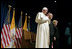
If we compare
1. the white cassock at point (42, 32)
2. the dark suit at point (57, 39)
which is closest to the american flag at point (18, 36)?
the dark suit at point (57, 39)

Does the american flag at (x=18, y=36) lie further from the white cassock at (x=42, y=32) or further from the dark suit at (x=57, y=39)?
the white cassock at (x=42, y=32)

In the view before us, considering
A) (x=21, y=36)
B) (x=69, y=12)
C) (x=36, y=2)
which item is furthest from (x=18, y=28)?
(x=69, y=12)

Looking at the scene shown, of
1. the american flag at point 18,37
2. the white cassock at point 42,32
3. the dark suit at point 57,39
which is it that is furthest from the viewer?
the american flag at point 18,37

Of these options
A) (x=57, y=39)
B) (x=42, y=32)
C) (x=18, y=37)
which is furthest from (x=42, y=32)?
(x=18, y=37)

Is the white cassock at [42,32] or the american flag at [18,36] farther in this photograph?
the american flag at [18,36]

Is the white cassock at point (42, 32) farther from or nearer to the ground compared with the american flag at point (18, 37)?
farther from the ground

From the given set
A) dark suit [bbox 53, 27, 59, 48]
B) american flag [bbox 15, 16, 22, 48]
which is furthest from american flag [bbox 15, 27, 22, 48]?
dark suit [bbox 53, 27, 59, 48]

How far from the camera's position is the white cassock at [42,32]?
5.80 metres

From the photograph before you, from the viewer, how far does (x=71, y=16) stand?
6.42 m

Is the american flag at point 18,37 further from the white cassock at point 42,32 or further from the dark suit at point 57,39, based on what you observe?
the white cassock at point 42,32

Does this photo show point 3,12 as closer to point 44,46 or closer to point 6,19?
point 6,19

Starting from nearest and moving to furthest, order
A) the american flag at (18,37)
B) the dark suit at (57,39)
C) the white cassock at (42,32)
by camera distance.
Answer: the white cassock at (42,32), the dark suit at (57,39), the american flag at (18,37)

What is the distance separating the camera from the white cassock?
19.0ft

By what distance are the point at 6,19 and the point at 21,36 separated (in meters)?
1.68
